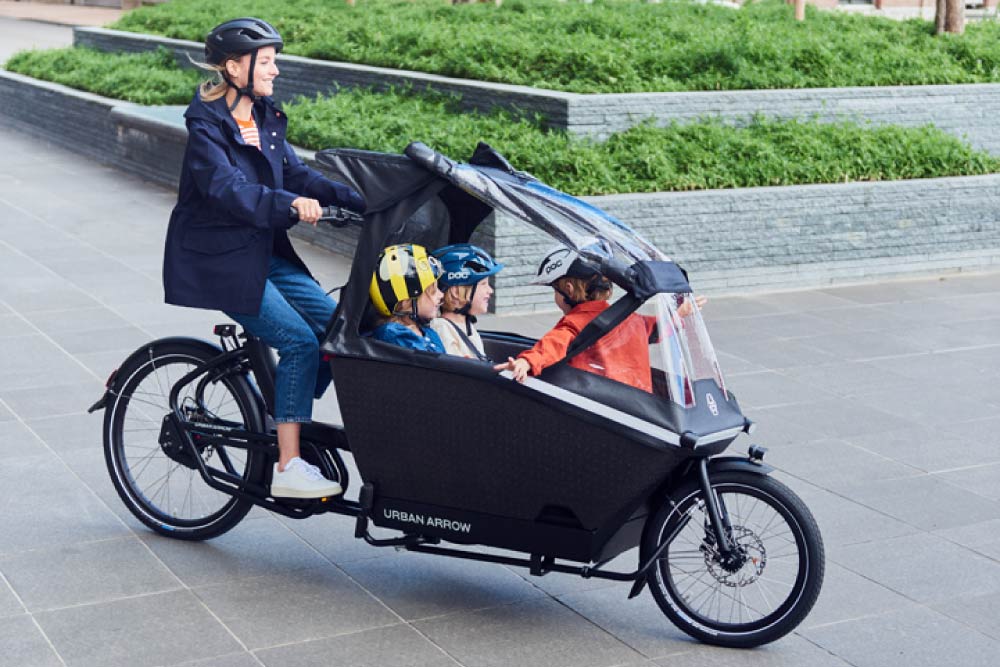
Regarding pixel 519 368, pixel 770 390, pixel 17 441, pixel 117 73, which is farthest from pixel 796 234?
pixel 117 73

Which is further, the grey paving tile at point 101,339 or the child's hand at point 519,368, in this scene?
the grey paving tile at point 101,339

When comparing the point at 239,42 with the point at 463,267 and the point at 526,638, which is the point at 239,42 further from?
the point at 526,638

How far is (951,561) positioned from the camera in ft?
17.9

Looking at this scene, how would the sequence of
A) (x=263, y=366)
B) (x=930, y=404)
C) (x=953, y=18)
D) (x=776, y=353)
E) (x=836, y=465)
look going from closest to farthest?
1. (x=263, y=366)
2. (x=836, y=465)
3. (x=930, y=404)
4. (x=776, y=353)
5. (x=953, y=18)

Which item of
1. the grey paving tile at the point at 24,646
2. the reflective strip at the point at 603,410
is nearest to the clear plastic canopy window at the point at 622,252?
the reflective strip at the point at 603,410

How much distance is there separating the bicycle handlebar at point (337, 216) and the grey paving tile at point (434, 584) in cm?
131

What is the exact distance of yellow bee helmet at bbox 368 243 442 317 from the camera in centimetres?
471

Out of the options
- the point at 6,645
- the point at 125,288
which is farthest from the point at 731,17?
the point at 6,645

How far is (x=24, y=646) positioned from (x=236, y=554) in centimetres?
102

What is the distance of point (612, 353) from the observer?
454 cm

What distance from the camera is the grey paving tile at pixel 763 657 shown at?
4.55 m

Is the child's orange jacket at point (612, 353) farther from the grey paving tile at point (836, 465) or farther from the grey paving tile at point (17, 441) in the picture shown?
the grey paving tile at point (17, 441)

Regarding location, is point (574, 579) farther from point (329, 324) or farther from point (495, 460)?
point (329, 324)

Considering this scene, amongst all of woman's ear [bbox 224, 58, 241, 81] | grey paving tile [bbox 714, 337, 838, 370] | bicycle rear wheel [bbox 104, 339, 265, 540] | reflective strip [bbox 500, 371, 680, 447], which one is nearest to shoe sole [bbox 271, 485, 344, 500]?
bicycle rear wheel [bbox 104, 339, 265, 540]
